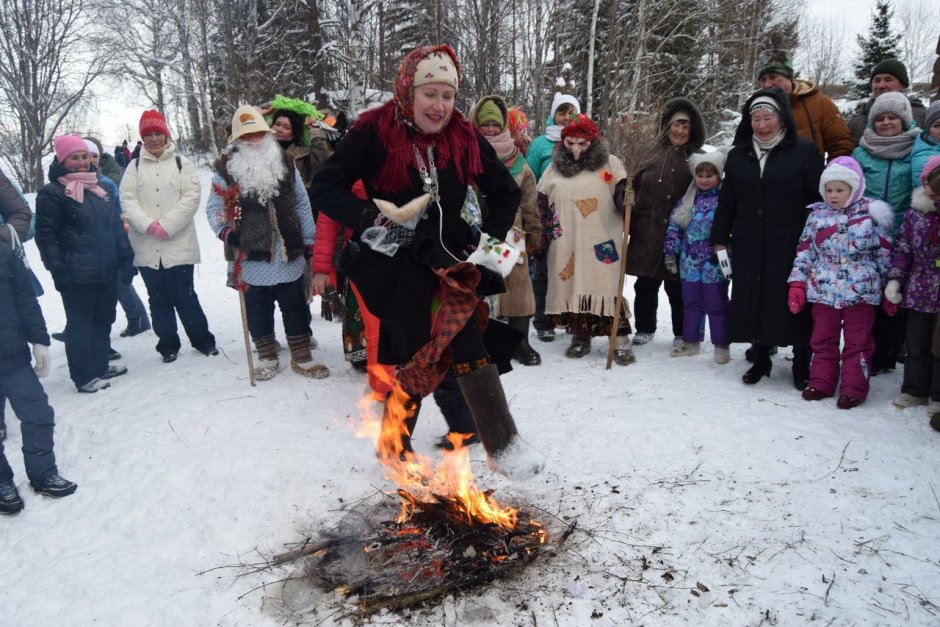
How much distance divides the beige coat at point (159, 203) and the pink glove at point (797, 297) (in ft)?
17.4

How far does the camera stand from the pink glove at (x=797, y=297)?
173 inches

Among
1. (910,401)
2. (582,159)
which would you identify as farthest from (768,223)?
(582,159)

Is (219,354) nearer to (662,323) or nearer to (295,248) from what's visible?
(295,248)

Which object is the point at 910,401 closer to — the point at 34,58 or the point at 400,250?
the point at 400,250

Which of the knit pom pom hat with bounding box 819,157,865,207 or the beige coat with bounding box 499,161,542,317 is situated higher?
the knit pom pom hat with bounding box 819,157,865,207

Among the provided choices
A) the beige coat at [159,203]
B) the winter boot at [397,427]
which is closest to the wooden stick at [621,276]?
the winter boot at [397,427]

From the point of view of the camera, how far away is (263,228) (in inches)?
203

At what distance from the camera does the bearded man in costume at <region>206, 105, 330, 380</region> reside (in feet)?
16.8

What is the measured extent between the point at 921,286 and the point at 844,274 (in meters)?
0.44

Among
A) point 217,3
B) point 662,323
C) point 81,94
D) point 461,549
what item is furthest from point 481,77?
point 461,549

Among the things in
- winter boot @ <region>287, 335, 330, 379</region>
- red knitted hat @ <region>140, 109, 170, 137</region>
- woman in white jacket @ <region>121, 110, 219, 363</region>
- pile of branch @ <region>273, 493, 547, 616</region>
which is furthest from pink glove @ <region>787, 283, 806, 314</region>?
red knitted hat @ <region>140, 109, 170, 137</region>

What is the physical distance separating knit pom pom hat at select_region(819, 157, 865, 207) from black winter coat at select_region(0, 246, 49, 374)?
5236mm

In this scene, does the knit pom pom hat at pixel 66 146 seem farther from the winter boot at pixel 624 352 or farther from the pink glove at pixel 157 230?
the winter boot at pixel 624 352

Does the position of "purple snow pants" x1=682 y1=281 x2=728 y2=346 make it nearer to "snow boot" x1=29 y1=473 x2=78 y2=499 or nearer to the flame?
the flame
